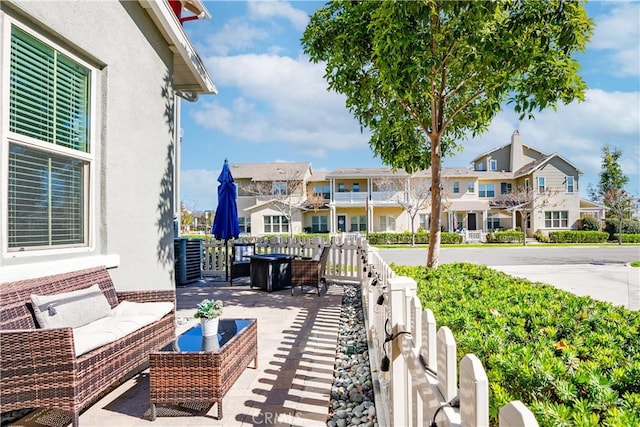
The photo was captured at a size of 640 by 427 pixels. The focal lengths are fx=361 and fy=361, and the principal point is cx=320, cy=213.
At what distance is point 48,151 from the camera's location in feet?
12.4

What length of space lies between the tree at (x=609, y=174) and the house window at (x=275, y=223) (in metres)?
30.6

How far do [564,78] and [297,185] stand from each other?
27.0m

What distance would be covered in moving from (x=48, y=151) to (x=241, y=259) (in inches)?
245

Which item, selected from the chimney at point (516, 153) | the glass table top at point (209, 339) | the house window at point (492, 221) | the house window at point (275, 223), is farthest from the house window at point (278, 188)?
the glass table top at point (209, 339)

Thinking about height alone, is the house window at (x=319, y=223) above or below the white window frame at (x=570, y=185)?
below

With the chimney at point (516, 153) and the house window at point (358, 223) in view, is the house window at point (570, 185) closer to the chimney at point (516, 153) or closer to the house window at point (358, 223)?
the chimney at point (516, 153)

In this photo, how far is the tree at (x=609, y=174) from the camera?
36.0m

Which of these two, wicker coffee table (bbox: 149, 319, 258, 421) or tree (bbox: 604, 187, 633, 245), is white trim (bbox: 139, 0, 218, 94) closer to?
wicker coffee table (bbox: 149, 319, 258, 421)

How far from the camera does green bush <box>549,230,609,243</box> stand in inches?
1059

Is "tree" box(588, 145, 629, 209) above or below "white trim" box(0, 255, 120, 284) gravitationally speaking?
above

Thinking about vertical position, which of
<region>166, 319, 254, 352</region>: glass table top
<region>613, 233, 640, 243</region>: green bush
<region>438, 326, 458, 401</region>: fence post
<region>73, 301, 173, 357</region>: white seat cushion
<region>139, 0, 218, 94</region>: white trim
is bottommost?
<region>613, 233, 640, 243</region>: green bush

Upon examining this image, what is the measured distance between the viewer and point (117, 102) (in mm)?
4766

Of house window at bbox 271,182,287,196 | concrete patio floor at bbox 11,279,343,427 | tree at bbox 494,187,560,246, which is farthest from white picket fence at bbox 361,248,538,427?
tree at bbox 494,187,560,246

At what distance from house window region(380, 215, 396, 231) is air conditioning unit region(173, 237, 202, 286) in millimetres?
23524
